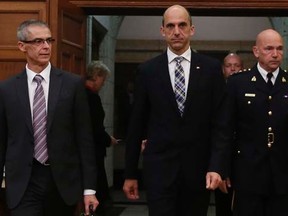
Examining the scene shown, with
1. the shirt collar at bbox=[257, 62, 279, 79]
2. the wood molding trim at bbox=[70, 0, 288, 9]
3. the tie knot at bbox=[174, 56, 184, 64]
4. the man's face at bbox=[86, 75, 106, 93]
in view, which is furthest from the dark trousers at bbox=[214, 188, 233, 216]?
the tie knot at bbox=[174, 56, 184, 64]

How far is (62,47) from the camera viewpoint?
676cm

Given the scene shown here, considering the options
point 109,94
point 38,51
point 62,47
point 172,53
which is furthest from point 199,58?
point 109,94

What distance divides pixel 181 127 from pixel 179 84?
0.28 m

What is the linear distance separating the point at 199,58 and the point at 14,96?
3.90 feet

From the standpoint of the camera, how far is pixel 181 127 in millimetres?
4309

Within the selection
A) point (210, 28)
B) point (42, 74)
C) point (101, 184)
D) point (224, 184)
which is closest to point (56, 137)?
point (42, 74)

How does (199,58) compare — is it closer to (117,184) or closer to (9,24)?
(9,24)

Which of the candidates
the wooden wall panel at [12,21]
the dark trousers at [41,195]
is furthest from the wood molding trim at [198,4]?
the dark trousers at [41,195]

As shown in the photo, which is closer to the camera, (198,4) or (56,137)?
(56,137)

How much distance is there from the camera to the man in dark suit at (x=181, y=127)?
431 centimetres

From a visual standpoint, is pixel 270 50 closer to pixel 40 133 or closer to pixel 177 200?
pixel 177 200

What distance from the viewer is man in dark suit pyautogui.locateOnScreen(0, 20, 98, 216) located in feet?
13.8

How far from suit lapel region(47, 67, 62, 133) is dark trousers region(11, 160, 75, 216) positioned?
0.93ft

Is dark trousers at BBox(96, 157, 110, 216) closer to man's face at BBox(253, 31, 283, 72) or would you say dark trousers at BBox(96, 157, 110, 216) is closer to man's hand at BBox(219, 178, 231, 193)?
man's hand at BBox(219, 178, 231, 193)
